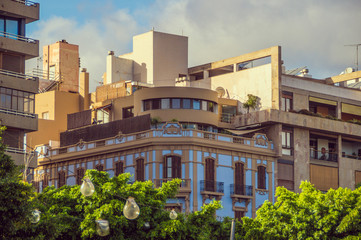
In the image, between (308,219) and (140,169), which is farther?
(140,169)

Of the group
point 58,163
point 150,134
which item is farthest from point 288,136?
point 58,163

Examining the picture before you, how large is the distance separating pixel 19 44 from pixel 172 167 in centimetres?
1831

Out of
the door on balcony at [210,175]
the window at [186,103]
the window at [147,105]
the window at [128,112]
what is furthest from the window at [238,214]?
the window at [128,112]

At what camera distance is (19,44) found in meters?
59.2

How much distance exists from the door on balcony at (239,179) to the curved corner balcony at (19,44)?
860 inches

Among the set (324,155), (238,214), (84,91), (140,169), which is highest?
(84,91)

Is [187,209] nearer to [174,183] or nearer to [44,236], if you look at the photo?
[174,183]

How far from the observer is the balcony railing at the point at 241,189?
75.3 meters

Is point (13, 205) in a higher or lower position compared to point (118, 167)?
lower

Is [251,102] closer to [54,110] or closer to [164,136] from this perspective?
[164,136]

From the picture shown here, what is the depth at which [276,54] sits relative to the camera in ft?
260

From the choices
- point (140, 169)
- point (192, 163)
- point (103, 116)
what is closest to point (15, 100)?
point (140, 169)

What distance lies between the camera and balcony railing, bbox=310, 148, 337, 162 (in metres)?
A: 82.6

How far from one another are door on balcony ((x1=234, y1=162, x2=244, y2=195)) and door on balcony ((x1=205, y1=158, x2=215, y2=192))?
229 centimetres
